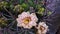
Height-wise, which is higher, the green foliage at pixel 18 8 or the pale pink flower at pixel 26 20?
the green foliage at pixel 18 8

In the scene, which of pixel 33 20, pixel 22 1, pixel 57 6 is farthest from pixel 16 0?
pixel 57 6

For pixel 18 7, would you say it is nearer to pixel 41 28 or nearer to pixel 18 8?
pixel 18 8

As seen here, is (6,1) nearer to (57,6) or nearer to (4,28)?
(4,28)

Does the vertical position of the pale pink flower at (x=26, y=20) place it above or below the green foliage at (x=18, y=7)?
below


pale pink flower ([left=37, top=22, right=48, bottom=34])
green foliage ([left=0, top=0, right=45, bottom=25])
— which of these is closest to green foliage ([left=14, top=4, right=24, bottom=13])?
green foliage ([left=0, top=0, right=45, bottom=25])

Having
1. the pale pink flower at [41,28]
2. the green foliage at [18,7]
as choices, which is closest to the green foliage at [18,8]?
the green foliage at [18,7]

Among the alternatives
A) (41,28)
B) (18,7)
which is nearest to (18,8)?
(18,7)

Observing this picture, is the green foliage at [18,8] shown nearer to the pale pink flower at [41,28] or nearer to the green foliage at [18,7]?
the green foliage at [18,7]

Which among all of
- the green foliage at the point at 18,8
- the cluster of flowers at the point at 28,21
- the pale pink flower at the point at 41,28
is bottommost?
the pale pink flower at the point at 41,28

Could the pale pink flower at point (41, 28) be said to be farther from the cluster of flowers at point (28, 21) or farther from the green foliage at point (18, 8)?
the green foliage at point (18, 8)
